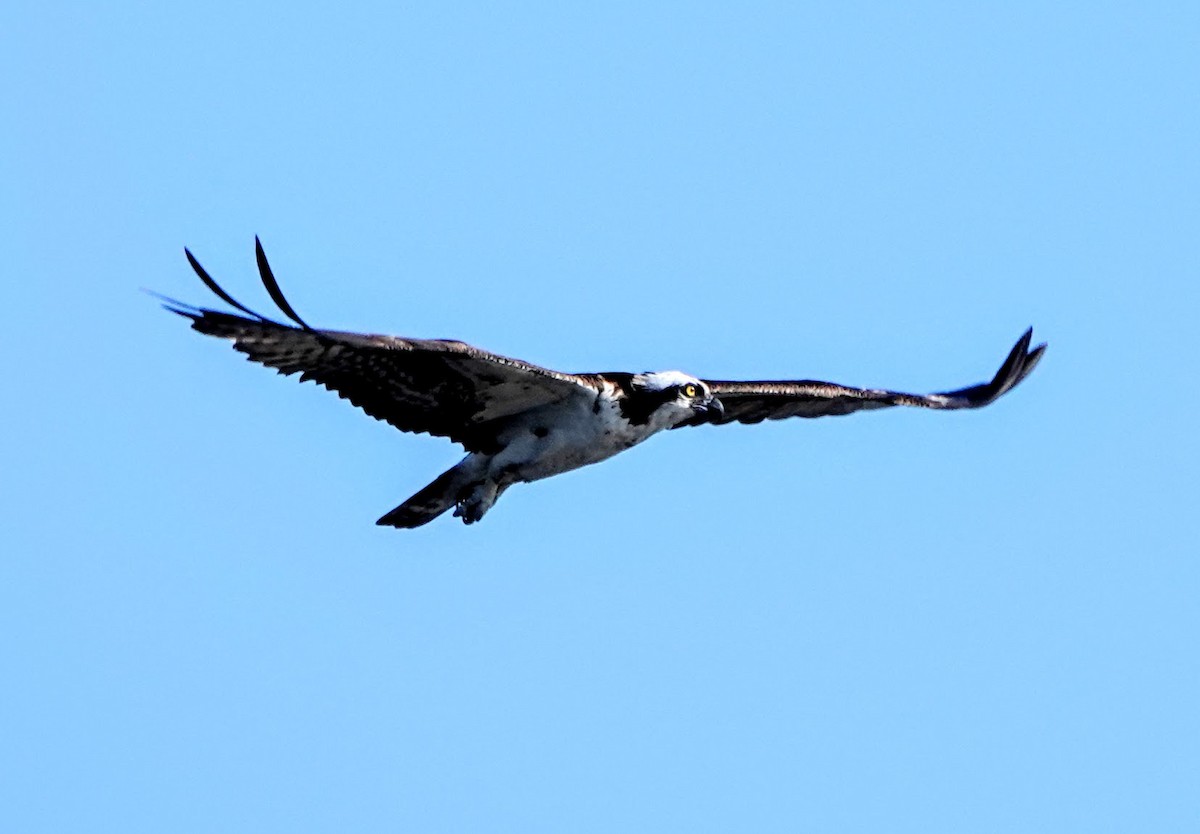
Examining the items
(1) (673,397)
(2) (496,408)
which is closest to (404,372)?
(2) (496,408)

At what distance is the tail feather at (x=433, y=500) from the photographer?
17938 millimetres

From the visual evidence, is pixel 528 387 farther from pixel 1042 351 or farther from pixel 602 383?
pixel 1042 351

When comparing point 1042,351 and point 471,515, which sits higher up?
point 1042,351

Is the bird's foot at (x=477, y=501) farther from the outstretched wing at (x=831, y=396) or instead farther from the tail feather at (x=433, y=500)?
the outstretched wing at (x=831, y=396)

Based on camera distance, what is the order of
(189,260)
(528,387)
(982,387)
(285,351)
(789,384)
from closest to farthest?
(189,260) < (285,351) < (528,387) < (789,384) < (982,387)

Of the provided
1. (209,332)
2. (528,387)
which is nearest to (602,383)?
(528,387)

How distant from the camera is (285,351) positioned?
52.3ft

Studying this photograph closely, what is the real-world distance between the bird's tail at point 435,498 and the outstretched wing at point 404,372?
23 cm

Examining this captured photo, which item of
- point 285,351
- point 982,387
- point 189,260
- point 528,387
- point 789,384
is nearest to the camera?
point 189,260

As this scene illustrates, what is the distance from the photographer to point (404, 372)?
17.2 m

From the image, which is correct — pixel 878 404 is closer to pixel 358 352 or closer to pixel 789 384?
pixel 789 384

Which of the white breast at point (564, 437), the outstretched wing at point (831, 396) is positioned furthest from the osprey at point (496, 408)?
the outstretched wing at point (831, 396)

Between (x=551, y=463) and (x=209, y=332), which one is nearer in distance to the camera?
(x=209, y=332)

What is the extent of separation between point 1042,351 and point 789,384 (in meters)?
3.10
